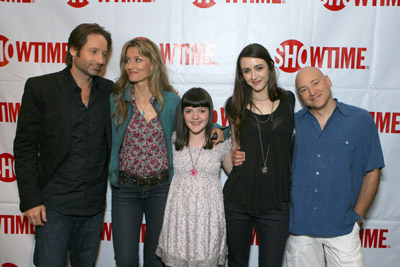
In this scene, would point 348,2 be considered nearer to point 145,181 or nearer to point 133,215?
point 145,181

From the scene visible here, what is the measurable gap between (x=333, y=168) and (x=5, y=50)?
239 centimetres

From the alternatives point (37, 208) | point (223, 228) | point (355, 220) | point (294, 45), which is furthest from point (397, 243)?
point (37, 208)

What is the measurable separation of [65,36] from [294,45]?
1661mm

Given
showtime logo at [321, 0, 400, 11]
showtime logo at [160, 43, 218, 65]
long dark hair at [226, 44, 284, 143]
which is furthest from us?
showtime logo at [160, 43, 218, 65]

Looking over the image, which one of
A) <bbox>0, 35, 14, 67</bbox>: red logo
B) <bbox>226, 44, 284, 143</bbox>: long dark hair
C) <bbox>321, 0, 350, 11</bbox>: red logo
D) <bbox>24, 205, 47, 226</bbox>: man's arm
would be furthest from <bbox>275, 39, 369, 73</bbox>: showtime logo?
<bbox>0, 35, 14, 67</bbox>: red logo

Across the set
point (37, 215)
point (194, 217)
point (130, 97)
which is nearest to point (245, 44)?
point (130, 97)

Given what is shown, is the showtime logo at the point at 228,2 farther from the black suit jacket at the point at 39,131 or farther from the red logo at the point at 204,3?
the black suit jacket at the point at 39,131

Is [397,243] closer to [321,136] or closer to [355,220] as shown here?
[355,220]

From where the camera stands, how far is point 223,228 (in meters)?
1.79

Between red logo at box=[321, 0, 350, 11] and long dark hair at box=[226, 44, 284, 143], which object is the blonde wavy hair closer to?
long dark hair at box=[226, 44, 284, 143]

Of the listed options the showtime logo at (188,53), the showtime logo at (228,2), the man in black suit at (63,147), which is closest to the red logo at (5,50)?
the man in black suit at (63,147)

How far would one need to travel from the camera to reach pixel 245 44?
2.26 metres

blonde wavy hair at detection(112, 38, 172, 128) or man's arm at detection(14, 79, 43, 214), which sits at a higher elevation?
blonde wavy hair at detection(112, 38, 172, 128)

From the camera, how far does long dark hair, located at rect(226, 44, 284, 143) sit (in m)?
1.81
